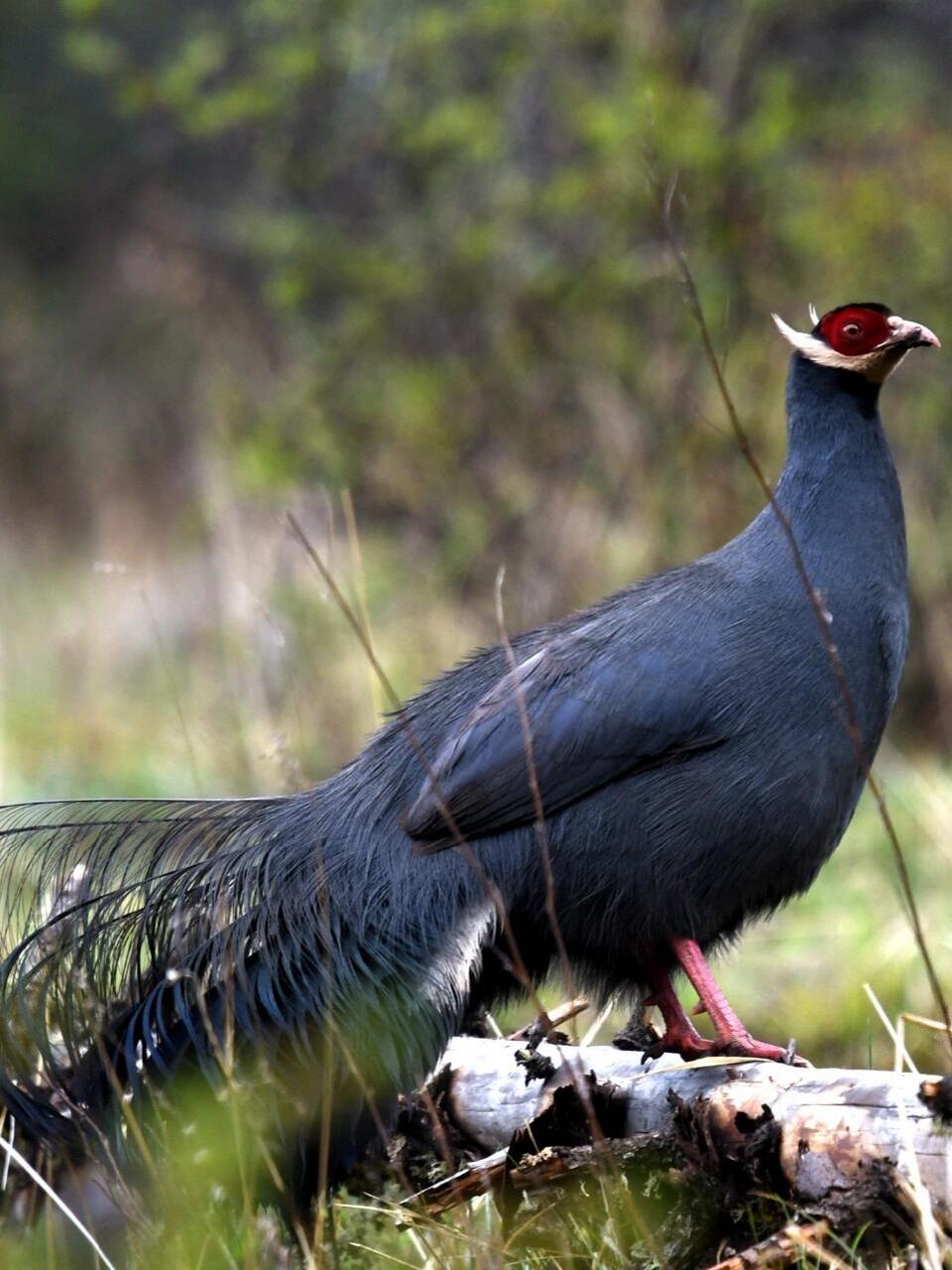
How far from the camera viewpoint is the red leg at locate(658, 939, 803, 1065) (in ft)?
11.5

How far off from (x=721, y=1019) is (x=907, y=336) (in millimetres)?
1620

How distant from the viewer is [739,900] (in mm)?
3643

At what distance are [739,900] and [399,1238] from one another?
1.17m

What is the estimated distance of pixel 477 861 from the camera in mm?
3416

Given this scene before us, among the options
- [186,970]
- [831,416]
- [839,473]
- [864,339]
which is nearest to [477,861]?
[186,970]

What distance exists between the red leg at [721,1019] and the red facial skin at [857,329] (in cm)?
145

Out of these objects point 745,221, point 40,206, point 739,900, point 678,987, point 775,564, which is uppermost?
point 40,206

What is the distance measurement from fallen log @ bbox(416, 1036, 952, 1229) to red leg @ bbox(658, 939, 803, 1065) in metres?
0.11

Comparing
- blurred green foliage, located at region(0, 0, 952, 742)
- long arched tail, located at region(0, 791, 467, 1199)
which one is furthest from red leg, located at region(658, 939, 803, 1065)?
blurred green foliage, located at region(0, 0, 952, 742)

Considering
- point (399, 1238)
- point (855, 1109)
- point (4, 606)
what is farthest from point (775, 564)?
point (4, 606)

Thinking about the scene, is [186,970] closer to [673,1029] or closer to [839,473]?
[673,1029]

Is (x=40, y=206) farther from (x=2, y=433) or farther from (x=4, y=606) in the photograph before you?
(x=4, y=606)

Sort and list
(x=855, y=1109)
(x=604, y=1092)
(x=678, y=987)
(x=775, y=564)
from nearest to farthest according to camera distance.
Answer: (x=855, y=1109) < (x=604, y=1092) < (x=775, y=564) < (x=678, y=987)

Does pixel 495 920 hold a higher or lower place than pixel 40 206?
lower
